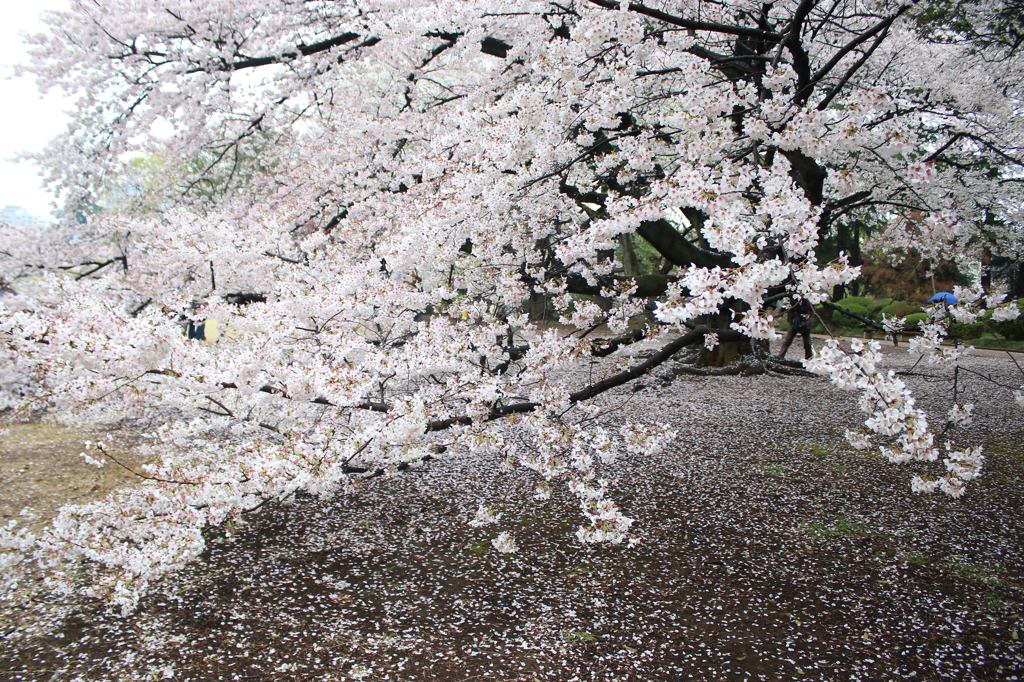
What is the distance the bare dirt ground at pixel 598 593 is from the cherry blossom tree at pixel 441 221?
497 mm

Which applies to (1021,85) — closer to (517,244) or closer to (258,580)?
(517,244)

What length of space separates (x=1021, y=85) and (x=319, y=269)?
1024 cm

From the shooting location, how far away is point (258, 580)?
4875mm

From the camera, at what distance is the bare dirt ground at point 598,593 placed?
370 cm

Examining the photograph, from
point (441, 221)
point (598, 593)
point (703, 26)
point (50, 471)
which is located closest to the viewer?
point (703, 26)

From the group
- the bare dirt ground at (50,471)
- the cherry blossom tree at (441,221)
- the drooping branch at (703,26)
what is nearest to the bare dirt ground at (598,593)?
the cherry blossom tree at (441,221)

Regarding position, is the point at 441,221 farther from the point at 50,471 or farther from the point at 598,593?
the point at 50,471

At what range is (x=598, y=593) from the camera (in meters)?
4.55

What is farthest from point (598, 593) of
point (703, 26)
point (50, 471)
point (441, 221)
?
point (50, 471)

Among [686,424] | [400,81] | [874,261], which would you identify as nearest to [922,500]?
[686,424]

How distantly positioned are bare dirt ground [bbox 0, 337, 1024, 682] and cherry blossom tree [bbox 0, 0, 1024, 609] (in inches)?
19.6

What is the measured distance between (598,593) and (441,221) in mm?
3477

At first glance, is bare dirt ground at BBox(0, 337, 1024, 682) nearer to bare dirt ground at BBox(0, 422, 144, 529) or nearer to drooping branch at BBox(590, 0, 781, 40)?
bare dirt ground at BBox(0, 422, 144, 529)

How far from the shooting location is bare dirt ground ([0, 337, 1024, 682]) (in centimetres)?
370
